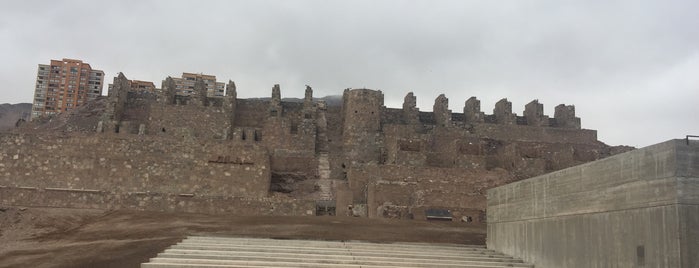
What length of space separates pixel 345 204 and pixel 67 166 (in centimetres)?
1337

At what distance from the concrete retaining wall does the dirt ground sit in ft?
17.8

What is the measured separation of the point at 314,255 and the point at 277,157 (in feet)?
61.1

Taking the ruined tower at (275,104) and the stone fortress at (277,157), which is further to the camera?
the ruined tower at (275,104)

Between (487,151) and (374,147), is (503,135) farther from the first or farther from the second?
(374,147)

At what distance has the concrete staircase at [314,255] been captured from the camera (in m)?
13.5

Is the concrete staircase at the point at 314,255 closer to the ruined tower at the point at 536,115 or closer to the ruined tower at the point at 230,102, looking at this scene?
the ruined tower at the point at 230,102

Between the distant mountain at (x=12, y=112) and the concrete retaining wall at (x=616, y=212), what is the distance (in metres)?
88.8

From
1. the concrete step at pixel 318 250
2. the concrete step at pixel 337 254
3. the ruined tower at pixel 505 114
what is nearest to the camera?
the concrete step at pixel 337 254

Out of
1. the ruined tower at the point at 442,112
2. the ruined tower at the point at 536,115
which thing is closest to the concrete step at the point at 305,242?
the ruined tower at the point at 442,112

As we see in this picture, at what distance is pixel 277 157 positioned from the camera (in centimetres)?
3288

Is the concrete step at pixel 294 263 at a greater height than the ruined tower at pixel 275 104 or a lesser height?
lesser

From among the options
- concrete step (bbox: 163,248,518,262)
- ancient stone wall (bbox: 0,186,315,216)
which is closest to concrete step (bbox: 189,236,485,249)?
concrete step (bbox: 163,248,518,262)

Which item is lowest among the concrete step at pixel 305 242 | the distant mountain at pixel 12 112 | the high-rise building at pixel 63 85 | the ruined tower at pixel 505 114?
the concrete step at pixel 305 242

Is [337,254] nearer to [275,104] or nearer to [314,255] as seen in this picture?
[314,255]
